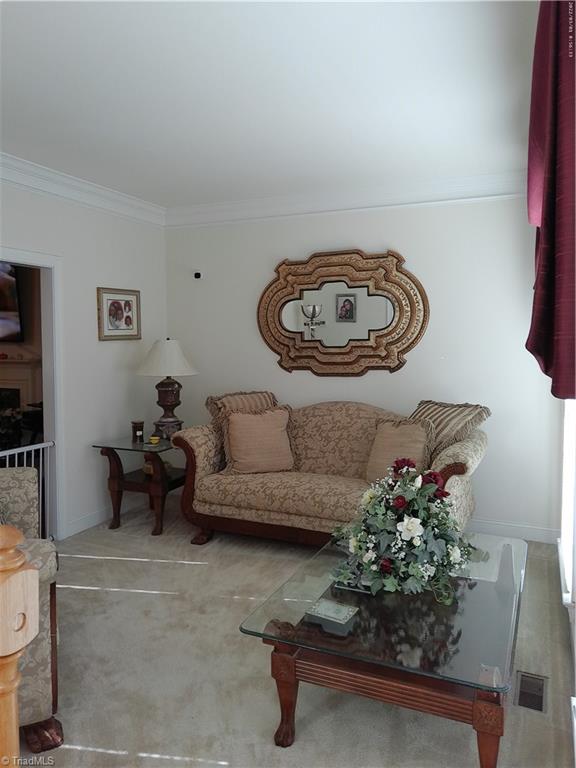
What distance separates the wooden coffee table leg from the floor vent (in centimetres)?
93

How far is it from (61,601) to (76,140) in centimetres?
262

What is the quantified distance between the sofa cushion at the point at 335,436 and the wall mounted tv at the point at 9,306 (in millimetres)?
3064

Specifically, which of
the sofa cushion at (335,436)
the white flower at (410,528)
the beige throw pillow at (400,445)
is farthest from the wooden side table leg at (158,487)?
the white flower at (410,528)

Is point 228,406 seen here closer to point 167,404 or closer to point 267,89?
point 167,404

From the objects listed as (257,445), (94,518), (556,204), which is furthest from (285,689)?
(94,518)

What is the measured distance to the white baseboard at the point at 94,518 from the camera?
14.2ft

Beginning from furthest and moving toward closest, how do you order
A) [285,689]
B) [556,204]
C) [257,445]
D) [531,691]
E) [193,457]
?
[257,445], [193,457], [531,691], [285,689], [556,204]

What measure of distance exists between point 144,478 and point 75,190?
2.20m

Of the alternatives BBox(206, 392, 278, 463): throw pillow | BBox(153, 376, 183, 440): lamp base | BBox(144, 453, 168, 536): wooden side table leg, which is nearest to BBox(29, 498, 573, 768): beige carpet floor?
BBox(144, 453, 168, 536): wooden side table leg

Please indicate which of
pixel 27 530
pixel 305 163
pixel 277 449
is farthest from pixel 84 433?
pixel 305 163

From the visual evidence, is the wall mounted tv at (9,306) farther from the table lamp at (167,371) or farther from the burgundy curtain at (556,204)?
the burgundy curtain at (556,204)

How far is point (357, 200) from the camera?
459 centimetres

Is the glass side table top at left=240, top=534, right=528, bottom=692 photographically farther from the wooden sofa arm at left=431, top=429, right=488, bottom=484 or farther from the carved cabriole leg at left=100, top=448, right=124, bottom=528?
the carved cabriole leg at left=100, top=448, right=124, bottom=528

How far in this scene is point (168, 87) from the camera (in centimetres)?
267
